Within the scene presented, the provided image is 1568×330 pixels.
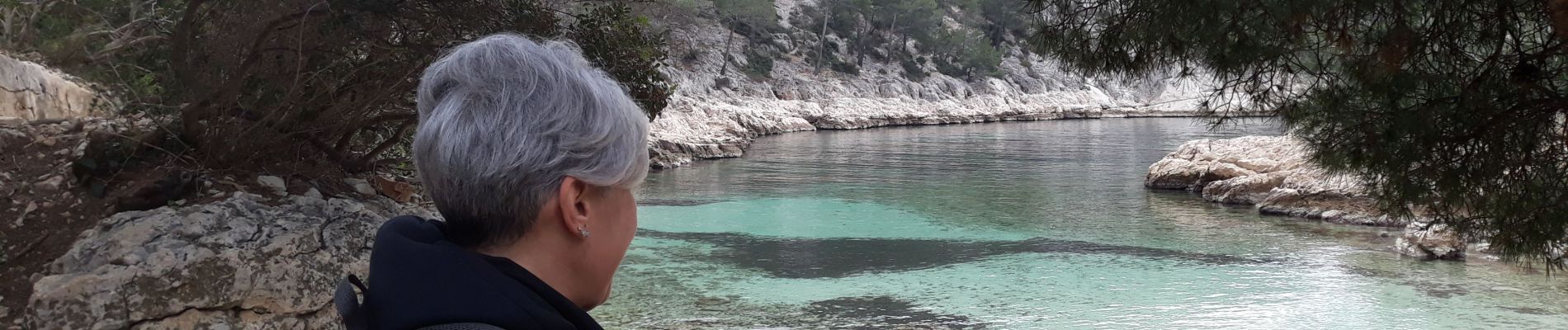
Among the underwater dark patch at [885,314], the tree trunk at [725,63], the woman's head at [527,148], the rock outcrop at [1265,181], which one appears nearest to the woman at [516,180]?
the woman's head at [527,148]

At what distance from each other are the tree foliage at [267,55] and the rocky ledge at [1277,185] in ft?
27.5

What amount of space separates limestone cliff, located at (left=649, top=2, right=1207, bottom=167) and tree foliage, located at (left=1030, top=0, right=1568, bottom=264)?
2203 centimetres

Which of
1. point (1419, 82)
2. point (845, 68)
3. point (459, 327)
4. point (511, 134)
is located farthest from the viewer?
point (845, 68)

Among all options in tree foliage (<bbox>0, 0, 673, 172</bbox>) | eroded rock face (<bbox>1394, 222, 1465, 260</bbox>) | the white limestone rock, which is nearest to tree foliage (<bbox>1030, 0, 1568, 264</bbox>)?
tree foliage (<bbox>0, 0, 673, 172</bbox>)

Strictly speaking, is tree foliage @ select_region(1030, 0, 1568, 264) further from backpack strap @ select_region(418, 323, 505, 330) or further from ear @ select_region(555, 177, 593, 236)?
backpack strap @ select_region(418, 323, 505, 330)

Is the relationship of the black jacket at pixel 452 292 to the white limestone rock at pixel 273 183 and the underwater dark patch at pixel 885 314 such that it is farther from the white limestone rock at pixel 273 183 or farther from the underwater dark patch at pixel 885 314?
the underwater dark patch at pixel 885 314

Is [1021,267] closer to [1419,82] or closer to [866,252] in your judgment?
[866,252]

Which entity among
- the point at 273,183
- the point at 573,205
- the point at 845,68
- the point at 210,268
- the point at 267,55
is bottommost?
the point at 210,268

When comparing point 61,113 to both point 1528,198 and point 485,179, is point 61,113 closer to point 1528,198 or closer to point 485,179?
point 485,179

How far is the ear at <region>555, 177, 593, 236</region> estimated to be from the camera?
44.0 inches

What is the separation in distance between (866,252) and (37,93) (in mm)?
7137

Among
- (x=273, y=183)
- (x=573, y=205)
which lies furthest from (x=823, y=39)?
(x=573, y=205)

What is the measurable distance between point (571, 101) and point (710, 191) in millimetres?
16358

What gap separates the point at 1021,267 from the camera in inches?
407
